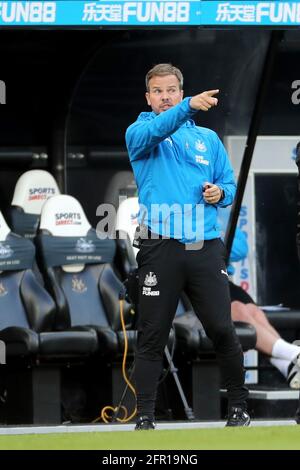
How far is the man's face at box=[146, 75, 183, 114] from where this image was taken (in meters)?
7.95

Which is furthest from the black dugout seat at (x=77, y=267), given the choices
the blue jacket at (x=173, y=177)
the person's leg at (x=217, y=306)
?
the blue jacket at (x=173, y=177)

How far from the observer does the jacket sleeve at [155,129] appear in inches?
296

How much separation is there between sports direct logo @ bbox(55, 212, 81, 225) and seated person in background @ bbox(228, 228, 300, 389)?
47.8 inches

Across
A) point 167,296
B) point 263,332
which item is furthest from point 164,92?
point 263,332

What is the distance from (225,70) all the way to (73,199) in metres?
1.52

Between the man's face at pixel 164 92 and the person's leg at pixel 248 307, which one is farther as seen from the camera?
the person's leg at pixel 248 307

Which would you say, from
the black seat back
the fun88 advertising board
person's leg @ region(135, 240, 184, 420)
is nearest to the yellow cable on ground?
the black seat back

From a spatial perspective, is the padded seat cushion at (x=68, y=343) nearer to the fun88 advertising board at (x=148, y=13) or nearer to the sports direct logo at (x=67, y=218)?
the sports direct logo at (x=67, y=218)

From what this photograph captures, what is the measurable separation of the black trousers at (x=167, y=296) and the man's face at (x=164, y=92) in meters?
0.71

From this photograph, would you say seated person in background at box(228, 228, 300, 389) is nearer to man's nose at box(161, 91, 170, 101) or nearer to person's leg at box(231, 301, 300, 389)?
person's leg at box(231, 301, 300, 389)

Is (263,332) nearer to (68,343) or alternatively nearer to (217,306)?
(68,343)

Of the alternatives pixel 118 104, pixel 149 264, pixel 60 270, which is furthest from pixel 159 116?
pixel 118 104

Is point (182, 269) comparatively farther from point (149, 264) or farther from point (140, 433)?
point (140, 433)
